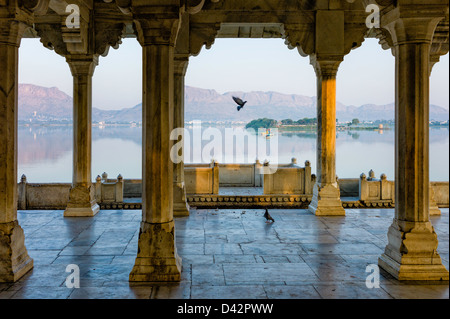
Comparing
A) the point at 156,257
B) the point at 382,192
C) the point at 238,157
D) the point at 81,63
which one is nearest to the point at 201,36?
the point at 81,63

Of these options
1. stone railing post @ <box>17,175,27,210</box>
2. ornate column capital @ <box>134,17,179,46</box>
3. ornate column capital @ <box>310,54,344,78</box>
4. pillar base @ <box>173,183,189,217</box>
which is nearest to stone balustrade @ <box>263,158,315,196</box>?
ornate column capital @ <box>310,54,344,78</box>

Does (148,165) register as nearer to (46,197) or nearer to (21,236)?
(21,236)

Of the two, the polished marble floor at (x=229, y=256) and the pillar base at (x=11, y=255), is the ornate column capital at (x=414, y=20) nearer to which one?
the polished marble floor at (x=229, y=256)

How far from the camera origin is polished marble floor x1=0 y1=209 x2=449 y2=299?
4.25 m

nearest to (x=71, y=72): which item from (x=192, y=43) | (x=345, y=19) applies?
(x=192, y=43)

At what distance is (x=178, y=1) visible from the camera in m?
4.56

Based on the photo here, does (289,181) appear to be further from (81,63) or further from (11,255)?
(11,255)

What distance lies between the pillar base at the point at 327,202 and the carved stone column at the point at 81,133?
5.06 meters

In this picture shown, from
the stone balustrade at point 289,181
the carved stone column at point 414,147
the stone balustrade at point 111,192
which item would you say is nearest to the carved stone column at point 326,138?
the stone balustrade at point 289,181

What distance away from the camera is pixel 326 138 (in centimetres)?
896

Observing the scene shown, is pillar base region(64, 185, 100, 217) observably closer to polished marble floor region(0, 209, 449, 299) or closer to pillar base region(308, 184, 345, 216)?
polished marble floor region(0, 209, 449, 299)

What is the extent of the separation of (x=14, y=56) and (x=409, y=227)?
5.33 metres

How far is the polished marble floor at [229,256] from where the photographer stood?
4254 mm

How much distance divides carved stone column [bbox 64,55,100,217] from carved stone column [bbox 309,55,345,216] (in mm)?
5146
